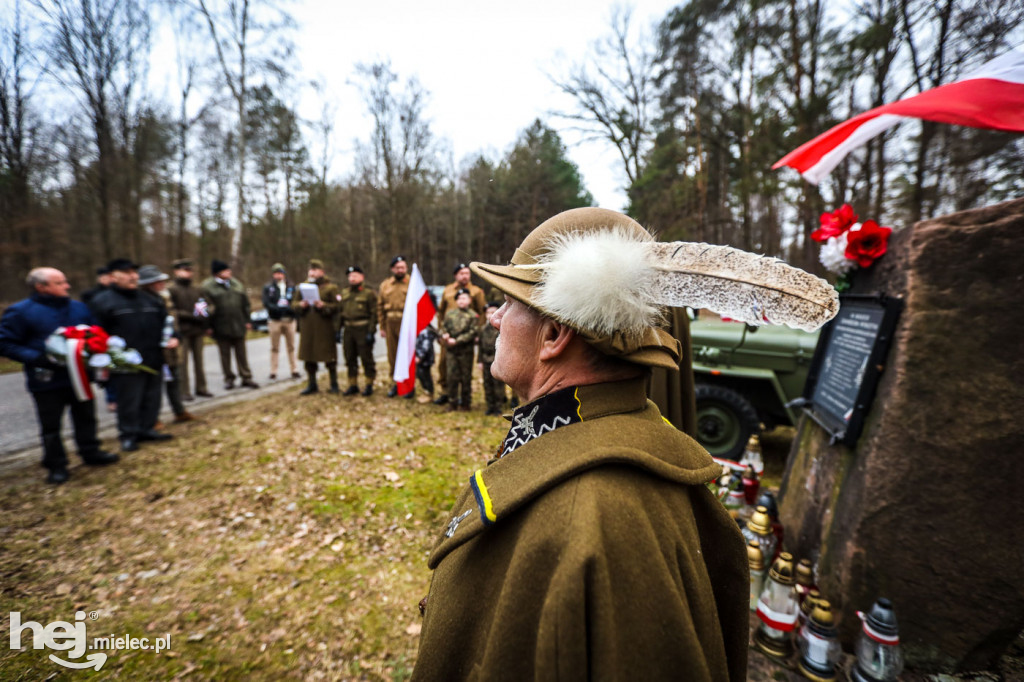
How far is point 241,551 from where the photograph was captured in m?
3.63

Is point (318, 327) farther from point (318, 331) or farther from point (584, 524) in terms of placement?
point (584, 524)

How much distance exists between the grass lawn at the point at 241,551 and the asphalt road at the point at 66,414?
925 millimetres

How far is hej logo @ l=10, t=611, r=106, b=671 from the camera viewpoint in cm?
258

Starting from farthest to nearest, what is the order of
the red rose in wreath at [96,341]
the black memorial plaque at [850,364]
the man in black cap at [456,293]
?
the man in black cap at [456,293] → the red rose in wreath at [96,341] → the black memorial plaque at [850,364]

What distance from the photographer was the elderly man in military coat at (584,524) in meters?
0.81

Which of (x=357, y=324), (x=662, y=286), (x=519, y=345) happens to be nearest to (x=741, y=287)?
(x=662, y=286)

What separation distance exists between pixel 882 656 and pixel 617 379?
2.36 m

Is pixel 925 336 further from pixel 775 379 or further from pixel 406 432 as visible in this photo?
pixel 406 432

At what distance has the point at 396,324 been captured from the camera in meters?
8.26

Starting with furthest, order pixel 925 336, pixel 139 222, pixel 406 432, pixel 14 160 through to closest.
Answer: pixel 139 222 < pixel 14 160 < pixel 406 432 < pixel 925 336

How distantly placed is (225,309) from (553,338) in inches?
342

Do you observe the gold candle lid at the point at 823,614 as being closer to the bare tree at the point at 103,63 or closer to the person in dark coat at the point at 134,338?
the person in dark coat at the point at 134,338

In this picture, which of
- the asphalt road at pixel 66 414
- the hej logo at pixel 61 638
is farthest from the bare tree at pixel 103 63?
the hej logo at pixel 61 638

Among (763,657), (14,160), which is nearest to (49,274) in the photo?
(763,657)
